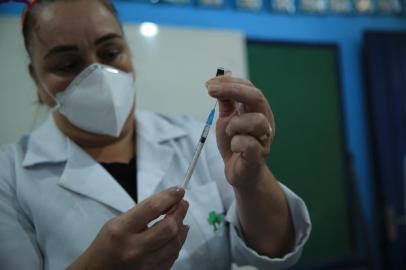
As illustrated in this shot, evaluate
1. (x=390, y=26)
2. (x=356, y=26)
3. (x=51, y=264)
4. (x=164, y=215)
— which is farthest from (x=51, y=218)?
(x=390, y=26)

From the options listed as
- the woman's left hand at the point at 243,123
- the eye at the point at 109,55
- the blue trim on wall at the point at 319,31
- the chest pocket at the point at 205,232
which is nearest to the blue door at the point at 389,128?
the blue trim on wall at the point at 319,31

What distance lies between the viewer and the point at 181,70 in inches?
24.8

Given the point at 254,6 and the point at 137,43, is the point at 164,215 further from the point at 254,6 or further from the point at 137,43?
the point at 254,6

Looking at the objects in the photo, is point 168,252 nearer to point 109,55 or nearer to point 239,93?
point 239,93

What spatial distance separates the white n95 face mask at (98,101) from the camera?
469mm

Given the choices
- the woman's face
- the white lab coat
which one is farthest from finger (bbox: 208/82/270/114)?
the woman's face

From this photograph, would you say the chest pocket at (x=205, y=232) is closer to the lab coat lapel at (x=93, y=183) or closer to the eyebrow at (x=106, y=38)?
the lab coat lapel at (x=93, y=183)

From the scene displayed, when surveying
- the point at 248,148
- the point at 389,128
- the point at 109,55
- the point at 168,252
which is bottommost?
the point at 389,128

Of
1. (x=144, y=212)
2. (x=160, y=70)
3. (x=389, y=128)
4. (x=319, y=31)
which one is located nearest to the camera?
(x=144, y=212)

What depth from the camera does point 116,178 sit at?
1.62 feet

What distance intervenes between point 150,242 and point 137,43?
17.3 inches

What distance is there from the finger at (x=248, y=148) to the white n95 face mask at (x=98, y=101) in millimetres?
228

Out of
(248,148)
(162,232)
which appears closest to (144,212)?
(162,232)

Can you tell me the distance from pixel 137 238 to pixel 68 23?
0.99 ft
